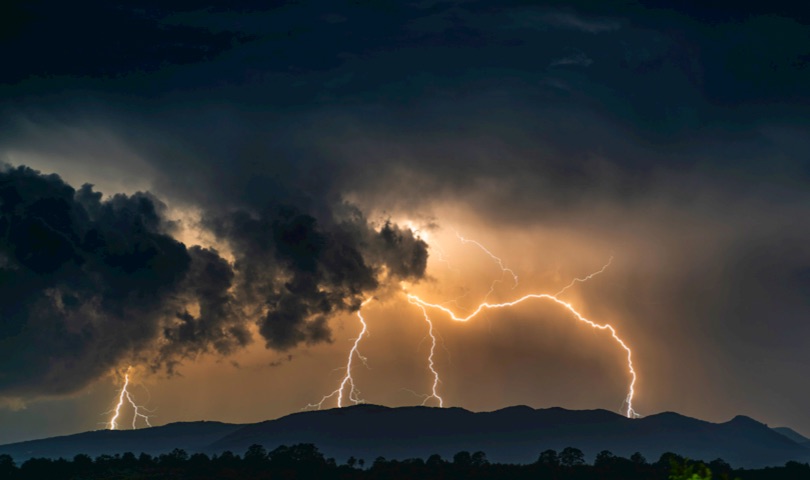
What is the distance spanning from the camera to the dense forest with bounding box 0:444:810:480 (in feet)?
556

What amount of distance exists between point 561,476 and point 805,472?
60.5 m

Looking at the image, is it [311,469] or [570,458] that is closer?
[311,469]

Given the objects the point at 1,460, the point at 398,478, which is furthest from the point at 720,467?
the point at 1,460

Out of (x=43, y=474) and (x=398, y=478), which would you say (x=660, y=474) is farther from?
(x=43, y=474)

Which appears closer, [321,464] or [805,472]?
[321,464]

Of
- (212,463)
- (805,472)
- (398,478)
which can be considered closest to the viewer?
(398,478)

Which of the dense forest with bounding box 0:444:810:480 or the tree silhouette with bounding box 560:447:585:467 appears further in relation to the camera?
the tree silhouette with bounding box 560:447:585:467

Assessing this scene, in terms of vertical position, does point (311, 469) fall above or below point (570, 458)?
below

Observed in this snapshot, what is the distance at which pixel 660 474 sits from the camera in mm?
173750

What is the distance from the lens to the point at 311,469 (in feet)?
575

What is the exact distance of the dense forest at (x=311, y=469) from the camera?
556ft

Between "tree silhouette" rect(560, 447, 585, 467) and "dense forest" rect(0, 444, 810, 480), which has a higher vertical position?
"tree silhouette" rect(560, 447, 585, 467)

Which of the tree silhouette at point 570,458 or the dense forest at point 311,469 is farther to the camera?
the tree silhouette at point 570,458

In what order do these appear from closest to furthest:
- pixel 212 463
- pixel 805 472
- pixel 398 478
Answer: pixel 398 478 → pixel 212 463 → pixel 805 472
